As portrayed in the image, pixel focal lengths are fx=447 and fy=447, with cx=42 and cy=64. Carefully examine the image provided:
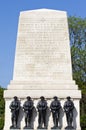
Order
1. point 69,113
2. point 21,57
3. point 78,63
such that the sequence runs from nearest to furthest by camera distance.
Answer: point 69,113
point 21,57
point 78,63

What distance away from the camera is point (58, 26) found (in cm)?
2811

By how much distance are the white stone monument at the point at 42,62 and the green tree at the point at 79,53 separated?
23185 mm

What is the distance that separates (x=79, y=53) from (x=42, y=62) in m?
25.6

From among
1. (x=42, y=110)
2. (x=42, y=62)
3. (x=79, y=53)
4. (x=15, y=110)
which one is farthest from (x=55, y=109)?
(x=79, y=53)

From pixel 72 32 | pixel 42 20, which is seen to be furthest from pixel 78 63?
pixel 42 20

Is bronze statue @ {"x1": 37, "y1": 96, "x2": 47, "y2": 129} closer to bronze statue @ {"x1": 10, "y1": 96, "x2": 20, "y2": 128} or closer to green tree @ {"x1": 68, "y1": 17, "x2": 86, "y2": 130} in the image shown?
bronze statue @ {"x1": 10, "y1": 96, "x2": 20, "y2": 128}

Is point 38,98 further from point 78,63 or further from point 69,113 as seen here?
point 78,63

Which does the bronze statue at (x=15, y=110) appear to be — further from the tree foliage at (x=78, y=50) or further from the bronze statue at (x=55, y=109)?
the tree foliage at (x=78, y=50)

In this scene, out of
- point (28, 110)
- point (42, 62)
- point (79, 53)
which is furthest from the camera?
point (79, 53)

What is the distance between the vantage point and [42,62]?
2736 centimetres

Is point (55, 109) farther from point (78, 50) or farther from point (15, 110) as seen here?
point (78, 50)

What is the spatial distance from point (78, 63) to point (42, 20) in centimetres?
2428

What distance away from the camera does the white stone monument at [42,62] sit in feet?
86.0

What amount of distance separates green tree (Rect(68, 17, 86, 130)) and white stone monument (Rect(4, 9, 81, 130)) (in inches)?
913
